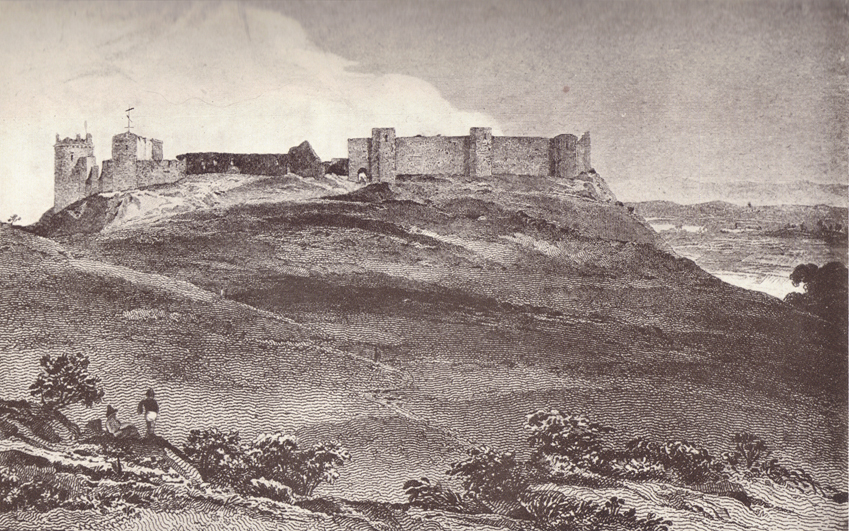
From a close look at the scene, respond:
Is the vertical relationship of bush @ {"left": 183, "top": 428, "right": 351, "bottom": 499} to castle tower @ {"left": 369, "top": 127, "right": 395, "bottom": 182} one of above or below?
below

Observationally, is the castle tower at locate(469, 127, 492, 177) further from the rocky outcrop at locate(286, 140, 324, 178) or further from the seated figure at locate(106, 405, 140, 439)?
the seated figure at locate(106, 405, 140, 439)

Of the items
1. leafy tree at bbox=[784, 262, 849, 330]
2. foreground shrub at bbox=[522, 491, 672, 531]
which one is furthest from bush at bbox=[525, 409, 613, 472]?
leafy tree at bbox=[784, 262, 849, 330]

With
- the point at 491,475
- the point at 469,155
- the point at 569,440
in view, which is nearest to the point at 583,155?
the point at 469,155

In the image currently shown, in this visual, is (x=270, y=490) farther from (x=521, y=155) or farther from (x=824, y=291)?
(x=824, y=291)

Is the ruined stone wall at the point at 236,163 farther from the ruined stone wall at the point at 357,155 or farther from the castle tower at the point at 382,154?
the castle tower at the point at 382,154

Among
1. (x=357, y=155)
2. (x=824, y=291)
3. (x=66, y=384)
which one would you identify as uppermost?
(x=357, y=155)

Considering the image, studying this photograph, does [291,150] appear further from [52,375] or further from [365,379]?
[52,375]

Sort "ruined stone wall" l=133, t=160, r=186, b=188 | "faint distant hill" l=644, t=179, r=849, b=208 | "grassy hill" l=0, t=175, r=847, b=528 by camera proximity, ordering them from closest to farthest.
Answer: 1. "grassy hill" l=0, t=175, r=847, b=528
2. "faint distant hill" l=644, t=179, r=849, b=208
3. "ruined stone wall" l=133, t=160, r=186, b=188
